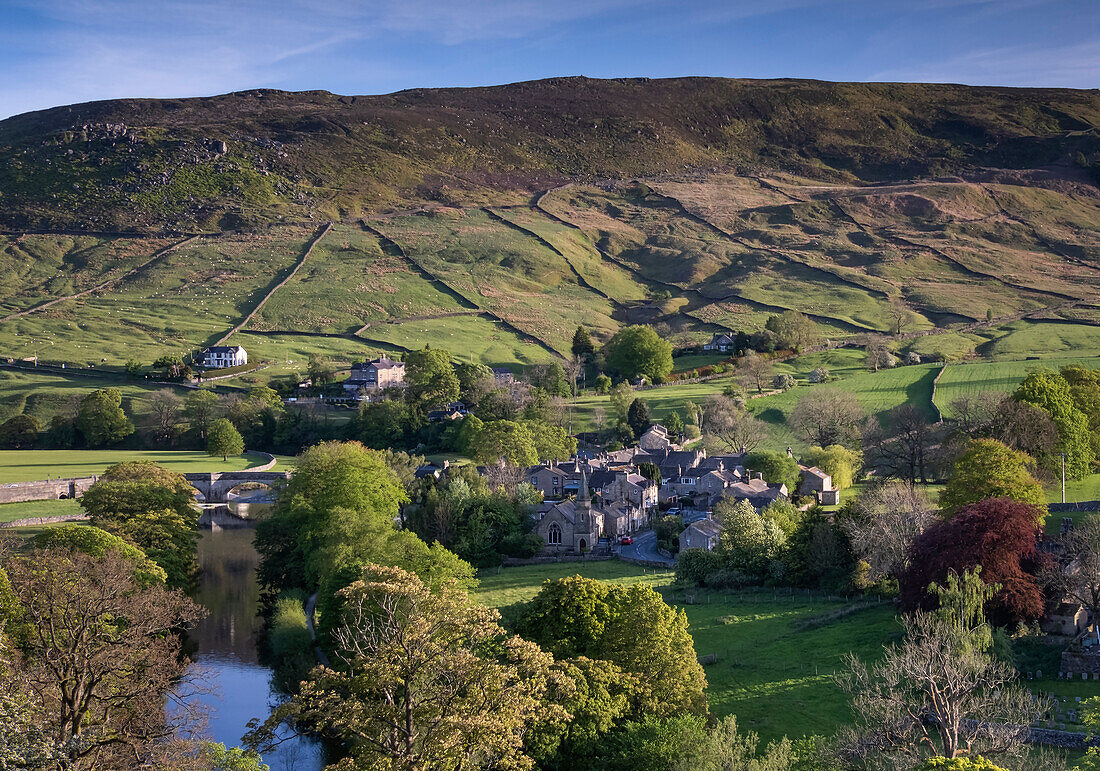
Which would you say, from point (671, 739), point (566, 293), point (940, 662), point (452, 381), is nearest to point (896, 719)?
A: point (940, 662)

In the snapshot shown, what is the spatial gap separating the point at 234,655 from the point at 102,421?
67407 millimetres

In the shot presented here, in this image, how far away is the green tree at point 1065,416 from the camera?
7056cm

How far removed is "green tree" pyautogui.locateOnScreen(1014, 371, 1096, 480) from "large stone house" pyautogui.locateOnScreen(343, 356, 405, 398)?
68.1 m

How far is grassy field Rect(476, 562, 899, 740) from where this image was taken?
3606cm

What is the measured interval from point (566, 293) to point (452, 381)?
7648 centimetres

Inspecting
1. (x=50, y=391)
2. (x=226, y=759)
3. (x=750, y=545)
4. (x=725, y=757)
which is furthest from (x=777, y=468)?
(x=50, y=391)

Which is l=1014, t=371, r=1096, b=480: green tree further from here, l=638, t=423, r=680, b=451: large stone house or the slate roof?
l=638, t=423, r=680, b=451: large stone house

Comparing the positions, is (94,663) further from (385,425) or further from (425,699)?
(385,425)

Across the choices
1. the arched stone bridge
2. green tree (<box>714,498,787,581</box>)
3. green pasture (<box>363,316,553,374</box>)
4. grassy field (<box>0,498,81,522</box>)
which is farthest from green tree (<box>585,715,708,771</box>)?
green pasture (<box>363,316,553,374</box>)

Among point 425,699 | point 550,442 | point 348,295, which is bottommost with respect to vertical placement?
point 550,442

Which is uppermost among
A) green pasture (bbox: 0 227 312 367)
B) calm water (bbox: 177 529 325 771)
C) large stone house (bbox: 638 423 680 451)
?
green pasture (bbox: 0 227 312 367)

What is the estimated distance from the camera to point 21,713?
931 inches

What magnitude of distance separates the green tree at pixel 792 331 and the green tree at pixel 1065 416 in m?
53.4

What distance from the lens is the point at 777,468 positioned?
76.9 metres
